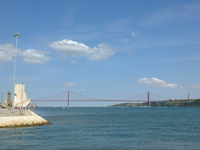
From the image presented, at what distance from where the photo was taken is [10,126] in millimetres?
37781

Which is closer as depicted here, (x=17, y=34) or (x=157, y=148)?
(x=157, y=148)

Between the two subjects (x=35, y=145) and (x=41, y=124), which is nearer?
(x=35, y=145)

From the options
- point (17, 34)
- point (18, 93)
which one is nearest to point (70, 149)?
point (17, 34)

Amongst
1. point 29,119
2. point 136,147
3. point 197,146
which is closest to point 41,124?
point 29,119

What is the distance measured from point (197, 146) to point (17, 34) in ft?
155

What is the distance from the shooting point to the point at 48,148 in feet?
71.3

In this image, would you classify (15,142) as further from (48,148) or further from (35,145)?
(48,148)

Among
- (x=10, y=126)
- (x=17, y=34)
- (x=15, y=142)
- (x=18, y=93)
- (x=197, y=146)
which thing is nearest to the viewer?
(x=197, y=146)

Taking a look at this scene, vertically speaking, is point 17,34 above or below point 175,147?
above

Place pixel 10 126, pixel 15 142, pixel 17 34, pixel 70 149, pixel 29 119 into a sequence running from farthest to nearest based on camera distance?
pixel 17 34 → pixel 29 119 → pixel 10 126 → pixel 15 142 → pixel 70 149

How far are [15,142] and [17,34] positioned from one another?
37.7 meters

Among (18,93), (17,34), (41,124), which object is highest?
(17,34)

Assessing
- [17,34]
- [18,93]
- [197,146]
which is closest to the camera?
[197,146]

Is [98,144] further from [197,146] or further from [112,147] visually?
[197,146]
